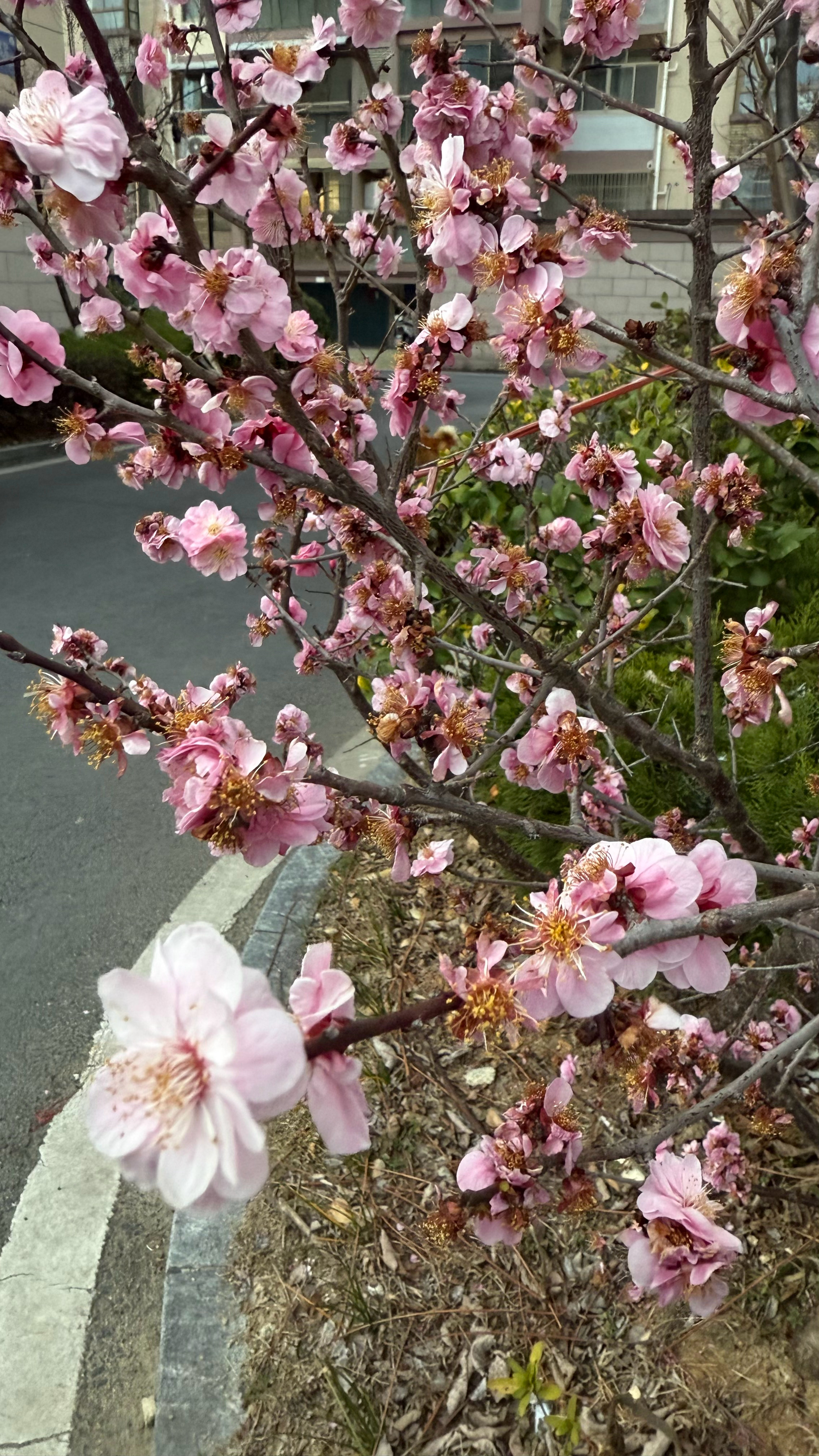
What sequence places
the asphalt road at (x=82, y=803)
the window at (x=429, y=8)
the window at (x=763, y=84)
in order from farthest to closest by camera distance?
1. the window at (x=429, y=8)
2. the window at (x=763, y=84)
3. the asphalt road at (x=82, y=803)

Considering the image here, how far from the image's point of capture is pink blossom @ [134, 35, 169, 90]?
2.29m

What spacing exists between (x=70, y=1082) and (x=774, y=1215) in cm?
180

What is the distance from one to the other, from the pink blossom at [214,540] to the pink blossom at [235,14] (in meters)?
0.90

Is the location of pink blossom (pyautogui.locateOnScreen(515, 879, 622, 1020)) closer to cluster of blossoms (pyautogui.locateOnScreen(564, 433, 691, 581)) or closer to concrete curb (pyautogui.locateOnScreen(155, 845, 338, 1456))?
cluster of blossoms (pyautogui.locateOnScreen(564, 433, 691, 581))

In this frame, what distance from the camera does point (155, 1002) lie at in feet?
2.20

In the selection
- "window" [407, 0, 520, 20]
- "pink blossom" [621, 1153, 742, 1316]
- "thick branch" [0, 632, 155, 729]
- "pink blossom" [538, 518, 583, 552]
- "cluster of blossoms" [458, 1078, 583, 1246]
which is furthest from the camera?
"window" [407, 0, 520, 20]

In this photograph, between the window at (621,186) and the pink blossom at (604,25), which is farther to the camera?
the window at (621,186)

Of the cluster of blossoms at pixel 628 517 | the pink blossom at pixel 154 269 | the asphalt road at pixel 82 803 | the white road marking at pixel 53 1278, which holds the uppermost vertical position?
the pink blossom at pixel 154 269

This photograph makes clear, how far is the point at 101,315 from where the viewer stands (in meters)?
1.88

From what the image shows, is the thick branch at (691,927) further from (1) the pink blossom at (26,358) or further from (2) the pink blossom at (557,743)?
(1) the pink blossom at (26,358)

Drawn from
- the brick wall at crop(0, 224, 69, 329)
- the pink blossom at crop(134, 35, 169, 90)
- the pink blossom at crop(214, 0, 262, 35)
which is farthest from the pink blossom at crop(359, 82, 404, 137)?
the brick wall at crop(0, 224, 69, 329)

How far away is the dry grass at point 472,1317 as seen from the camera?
1.61 metres

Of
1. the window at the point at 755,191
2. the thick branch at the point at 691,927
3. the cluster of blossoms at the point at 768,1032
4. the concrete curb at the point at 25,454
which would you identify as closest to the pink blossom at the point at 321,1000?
the thick branch at the point at 691,927

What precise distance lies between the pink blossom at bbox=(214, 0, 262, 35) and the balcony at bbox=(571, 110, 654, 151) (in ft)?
84.5
